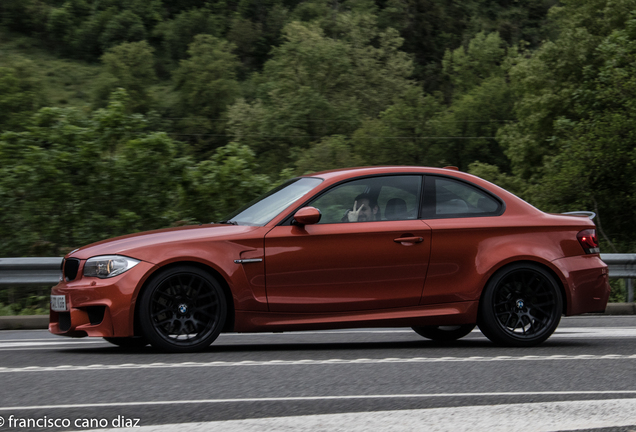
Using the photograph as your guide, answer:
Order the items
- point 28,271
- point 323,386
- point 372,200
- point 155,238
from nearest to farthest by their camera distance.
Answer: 1. point 323,386
2. point 155,238
3. point 372,200
4. point 28,271

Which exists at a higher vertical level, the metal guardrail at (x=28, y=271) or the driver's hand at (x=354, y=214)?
the driver's hand at (x=354, y=214)

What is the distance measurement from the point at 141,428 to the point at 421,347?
370 centimetres

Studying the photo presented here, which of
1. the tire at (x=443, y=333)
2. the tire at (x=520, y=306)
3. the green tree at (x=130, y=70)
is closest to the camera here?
the tire at (x=520, y=306)

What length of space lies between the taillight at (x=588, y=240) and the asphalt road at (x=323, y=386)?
32.8 inches

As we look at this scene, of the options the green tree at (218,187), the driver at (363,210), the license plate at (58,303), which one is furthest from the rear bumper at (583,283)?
the green tree at (218,187)

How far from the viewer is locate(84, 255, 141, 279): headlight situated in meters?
6.71

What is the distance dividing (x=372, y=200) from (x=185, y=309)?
1816 mm

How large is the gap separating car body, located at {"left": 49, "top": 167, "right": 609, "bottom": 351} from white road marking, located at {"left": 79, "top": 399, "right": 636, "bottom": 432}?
7.90 feet

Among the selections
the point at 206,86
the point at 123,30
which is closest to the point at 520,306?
the point at 206,86

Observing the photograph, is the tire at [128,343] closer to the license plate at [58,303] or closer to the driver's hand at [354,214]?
the license plate at [58,303]

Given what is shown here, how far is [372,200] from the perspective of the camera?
7418 mm

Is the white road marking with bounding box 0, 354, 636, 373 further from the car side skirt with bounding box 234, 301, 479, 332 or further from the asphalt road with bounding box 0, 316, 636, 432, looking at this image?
the car side skirt with bounding box 234, 301, 479, 332

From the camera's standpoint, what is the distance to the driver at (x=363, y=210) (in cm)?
729

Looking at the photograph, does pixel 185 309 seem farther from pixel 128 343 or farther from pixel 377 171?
pixel 377 171
